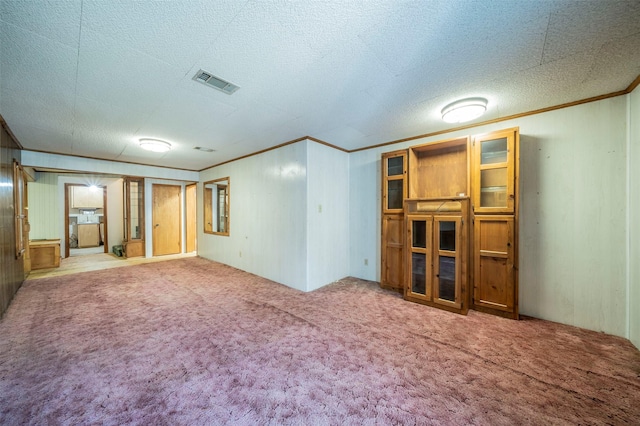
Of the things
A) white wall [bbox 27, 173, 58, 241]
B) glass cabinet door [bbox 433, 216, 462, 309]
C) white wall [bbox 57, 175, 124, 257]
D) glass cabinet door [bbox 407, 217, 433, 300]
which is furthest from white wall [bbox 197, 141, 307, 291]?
white wall [bbox 27, 173, 58, 241]

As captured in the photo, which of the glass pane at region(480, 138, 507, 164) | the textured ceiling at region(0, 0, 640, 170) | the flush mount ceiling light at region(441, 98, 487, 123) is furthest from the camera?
the glass pane at region(480, 138, 507, 164)

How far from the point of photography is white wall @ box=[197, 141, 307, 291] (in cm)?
Result: 394

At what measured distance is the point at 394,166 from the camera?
3.96 meters

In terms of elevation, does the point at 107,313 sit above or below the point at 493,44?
below

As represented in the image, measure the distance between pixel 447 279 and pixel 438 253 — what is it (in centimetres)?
34

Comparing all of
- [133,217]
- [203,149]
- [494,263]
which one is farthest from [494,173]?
[133,217]

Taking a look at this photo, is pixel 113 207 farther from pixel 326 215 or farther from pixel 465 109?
pixel 465 109

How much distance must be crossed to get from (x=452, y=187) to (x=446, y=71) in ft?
6.11

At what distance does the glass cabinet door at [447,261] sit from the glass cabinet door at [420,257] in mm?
88

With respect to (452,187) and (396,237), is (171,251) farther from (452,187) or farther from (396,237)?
(452,187)

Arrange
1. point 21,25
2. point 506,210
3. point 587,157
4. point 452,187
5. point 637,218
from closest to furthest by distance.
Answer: point 21,25
point 637,218
point 587,157
point 506,210
point 452,187

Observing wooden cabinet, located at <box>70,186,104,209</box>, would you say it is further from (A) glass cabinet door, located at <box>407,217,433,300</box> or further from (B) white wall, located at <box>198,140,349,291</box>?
(A) glass cabinet door, located at <box>407,217,433,300</box>

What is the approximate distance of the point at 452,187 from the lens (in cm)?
350

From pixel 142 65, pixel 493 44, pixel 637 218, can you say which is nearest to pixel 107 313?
pixel 142 65
